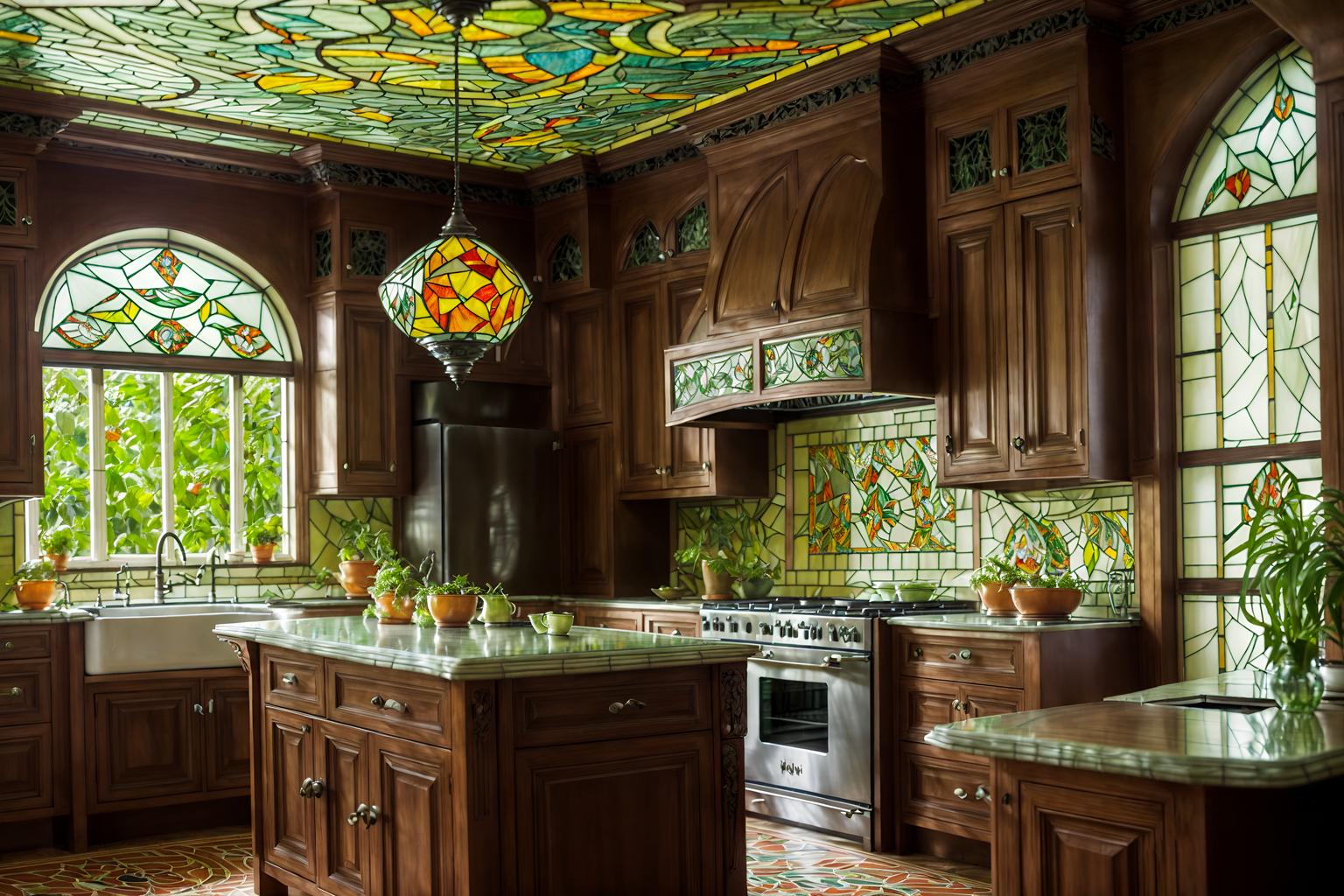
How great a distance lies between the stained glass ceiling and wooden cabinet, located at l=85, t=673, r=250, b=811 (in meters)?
2.69

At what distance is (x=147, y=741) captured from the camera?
248 inches

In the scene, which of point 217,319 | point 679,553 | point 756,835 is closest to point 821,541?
point 679,553

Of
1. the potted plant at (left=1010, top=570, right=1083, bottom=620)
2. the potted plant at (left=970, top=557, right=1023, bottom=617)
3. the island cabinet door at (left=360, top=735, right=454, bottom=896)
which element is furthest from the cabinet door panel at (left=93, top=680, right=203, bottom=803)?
the potted plant at (left=1010, top=570, right=1083, bottom=620)

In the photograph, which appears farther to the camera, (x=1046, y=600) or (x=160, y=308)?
(x=160, y=308)

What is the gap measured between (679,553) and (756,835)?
5.49 feet

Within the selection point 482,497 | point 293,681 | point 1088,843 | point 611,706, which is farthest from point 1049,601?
point 482,497

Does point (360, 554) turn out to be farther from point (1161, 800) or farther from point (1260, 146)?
point (1161, 800)

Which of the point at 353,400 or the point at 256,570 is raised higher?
the point at 353,400

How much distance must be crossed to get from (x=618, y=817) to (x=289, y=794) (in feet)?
4.99

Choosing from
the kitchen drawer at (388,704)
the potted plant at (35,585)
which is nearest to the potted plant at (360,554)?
the potted plant at (35,585)

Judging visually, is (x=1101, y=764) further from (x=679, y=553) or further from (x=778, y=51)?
(x=679, y=553)

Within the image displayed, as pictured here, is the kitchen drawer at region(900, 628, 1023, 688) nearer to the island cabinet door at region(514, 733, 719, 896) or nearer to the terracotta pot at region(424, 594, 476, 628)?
the island cabinet door at region(514, 733, 719, 896)

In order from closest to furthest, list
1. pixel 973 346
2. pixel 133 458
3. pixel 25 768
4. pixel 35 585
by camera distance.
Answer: pixel 973 346 < pixel 25 768 < pixel 35 585 < pixel 133 458

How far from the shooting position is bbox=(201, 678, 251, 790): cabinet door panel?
21.1 ft
